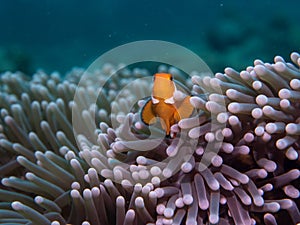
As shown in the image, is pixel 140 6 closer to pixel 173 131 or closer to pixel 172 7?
pixel 172 7

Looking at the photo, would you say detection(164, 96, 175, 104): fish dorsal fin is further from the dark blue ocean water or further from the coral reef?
the dark blue ocean water

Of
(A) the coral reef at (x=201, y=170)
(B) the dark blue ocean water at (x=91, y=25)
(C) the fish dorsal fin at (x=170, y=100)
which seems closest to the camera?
(A) the coral reef at (x=201, y=170)

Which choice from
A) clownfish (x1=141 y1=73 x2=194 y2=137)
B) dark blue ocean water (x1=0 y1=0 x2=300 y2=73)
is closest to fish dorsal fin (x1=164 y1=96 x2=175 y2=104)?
clownfish (x1=141 y1=73 x2=194 y2=137)

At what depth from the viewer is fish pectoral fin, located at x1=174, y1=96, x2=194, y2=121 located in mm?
1571

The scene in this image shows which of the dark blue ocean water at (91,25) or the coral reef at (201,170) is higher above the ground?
the dark blue ocean water at (91,25)

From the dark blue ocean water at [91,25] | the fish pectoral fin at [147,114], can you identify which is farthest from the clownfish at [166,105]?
the dark blue ocean water at [91,25]

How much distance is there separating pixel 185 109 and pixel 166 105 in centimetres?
8

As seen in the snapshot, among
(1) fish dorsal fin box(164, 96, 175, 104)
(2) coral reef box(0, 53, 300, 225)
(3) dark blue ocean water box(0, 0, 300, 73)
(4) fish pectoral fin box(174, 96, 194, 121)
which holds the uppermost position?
(3) dark blue ocean water box(0, 0, 300, 73)

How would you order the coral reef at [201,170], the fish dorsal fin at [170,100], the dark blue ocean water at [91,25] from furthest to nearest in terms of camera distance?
1. the dark blue ocean water at [91,25]
2. the fish dorsal fin at [170,100]
3. the coral reef at [201,170]

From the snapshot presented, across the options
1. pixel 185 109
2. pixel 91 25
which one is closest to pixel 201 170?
pixel 185 109

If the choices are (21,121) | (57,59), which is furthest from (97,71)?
(57,59)

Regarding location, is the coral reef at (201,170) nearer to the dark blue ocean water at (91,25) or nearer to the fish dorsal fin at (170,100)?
the fish dorsal fin at (170,100)

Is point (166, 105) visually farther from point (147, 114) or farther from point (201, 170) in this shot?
point (201, 170)

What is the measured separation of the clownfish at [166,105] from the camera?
155cm
